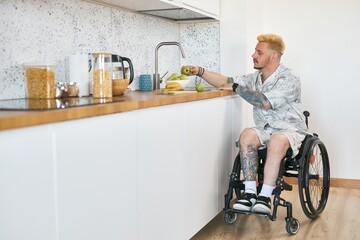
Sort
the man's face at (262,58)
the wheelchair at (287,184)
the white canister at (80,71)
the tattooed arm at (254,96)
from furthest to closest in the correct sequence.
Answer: the man's face at (262,58) < the tattooed arm at (254,96) < the wheelchair at (287,184) < the white canister at (80,71)

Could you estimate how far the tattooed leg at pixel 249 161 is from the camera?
3289 millimetres

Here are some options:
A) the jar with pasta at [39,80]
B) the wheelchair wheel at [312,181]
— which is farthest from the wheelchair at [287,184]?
the jar with pasta at [39,80]

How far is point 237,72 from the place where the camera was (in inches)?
157

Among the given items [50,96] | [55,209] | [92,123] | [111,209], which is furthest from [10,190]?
[50,96]

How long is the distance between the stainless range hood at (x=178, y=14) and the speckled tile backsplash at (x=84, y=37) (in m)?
0.06

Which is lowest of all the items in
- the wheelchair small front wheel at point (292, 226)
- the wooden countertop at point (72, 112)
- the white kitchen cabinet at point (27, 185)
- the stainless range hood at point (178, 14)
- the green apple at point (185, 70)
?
the wheelchair small front wheel at point (292, 226)

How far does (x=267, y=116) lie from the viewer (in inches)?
140

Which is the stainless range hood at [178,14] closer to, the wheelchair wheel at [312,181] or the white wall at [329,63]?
the white wall at [329,63]

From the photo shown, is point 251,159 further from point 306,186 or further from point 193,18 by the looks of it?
point 193,18

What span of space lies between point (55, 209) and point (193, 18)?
2542 millimetres

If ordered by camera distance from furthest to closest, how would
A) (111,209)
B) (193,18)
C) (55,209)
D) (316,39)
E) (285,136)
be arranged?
(316,39) < (193,18) < (285,136) < (111,209) < (55,209)

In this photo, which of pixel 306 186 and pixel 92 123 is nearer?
pixel 92 123

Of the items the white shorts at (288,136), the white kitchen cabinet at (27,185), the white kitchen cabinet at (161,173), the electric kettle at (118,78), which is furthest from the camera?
the white shorts at (288,136)

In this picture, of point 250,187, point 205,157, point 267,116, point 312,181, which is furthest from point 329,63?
point 205,157
